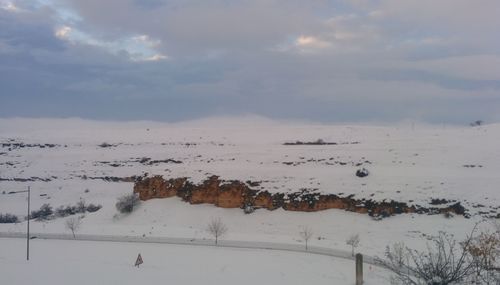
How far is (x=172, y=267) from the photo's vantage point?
32.1m

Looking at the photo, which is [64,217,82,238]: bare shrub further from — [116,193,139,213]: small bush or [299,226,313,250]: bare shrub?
[299,226,313,250]: bare shrub

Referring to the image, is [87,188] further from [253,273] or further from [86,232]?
[253,273]

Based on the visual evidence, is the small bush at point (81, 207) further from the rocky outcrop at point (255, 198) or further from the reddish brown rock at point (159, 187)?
the reddish brown rock at point (159, 187)

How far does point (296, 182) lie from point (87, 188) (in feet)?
95.6

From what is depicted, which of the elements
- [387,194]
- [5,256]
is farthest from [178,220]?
[387,194]

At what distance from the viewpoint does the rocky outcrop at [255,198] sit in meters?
40.1

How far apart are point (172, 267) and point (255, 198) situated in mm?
14320

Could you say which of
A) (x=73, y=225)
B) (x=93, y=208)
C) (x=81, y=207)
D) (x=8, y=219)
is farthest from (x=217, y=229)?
(x=8, y=219)

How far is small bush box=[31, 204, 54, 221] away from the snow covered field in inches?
594

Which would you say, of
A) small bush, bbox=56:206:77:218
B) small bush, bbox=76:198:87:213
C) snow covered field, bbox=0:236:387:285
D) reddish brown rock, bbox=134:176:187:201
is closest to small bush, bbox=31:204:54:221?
small bush, bbox=56:206:77:218

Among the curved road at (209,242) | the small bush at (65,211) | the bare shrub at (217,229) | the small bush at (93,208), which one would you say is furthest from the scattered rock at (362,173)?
the small bush at (65,211)

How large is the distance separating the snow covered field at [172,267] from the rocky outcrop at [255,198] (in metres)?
8.86

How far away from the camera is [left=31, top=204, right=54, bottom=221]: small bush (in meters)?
53.8

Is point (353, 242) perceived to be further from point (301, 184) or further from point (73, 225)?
point (73, 225)
